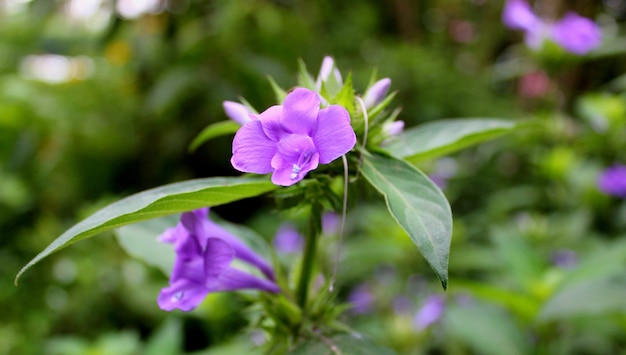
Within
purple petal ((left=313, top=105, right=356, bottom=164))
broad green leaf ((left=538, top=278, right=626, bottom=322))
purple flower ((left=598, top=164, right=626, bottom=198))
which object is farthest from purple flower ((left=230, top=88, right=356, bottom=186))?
purple flower ((left=598, top=164, right=626, bottom=198))

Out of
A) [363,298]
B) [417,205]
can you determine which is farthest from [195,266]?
[363,298]

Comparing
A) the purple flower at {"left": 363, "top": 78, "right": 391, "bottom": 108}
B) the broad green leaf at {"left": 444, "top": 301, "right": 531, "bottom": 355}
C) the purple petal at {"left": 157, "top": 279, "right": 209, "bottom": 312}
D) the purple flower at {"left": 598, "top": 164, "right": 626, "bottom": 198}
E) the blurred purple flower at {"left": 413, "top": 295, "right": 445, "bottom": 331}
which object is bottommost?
the blurred purple flower at {"left": 413, "top": 295, "right": 445, "bottom": 331}

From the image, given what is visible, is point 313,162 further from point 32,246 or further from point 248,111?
point 32,246

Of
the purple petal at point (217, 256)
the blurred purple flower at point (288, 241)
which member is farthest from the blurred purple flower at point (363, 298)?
the purple petal at point (217, 256)

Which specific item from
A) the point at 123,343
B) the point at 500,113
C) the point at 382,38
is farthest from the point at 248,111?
the point at 382,38

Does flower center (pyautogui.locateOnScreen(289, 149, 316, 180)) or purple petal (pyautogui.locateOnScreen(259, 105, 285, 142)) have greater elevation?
purple petal (pyautogui.locateOnScreen(259, 105, 285, 142))

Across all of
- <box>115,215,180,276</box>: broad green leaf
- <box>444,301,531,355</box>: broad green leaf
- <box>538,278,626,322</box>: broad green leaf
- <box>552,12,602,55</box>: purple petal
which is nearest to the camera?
<box>115,215,180,276</box>: broad green leaf

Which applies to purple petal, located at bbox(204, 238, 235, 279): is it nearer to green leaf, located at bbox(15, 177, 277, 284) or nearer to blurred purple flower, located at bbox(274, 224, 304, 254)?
green leaf, located at bbox(15, 177, 277, 284)
